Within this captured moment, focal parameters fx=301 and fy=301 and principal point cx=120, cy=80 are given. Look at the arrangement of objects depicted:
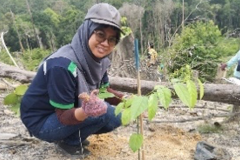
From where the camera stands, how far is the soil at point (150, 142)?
2.12 meters

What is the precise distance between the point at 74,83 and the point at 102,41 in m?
0.29

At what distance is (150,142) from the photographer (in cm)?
233

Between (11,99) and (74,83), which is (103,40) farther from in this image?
(11,99)

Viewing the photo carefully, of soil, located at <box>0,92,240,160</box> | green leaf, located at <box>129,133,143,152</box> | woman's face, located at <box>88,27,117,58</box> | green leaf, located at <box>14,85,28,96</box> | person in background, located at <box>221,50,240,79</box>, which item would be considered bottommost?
soil, located at <box>0,92,240,160</box>

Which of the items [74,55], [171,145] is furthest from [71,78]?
[171,145]

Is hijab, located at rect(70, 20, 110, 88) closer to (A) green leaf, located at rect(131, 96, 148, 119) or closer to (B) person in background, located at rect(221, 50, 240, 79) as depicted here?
(A) green leaf, located at rect(131, 96, 148, 119)

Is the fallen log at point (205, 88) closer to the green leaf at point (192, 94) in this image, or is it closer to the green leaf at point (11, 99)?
the green leaf at point (192, 94)

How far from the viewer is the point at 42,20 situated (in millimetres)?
32250

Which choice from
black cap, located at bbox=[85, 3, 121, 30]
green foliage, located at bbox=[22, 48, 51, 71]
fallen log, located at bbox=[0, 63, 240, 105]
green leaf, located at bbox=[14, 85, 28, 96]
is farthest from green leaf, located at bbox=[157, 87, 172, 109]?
green foliage, located at bbox=[22, 48, 51, 71]

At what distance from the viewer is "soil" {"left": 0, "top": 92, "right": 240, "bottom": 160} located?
83.6 inches

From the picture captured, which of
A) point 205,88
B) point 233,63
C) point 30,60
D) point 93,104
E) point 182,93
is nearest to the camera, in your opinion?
point 182,93

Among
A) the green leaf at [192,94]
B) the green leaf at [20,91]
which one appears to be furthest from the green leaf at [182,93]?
the green leaf at [20,91]

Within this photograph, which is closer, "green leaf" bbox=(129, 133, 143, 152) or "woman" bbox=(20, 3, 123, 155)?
"green leaf" bbox=(129, 133, 143, 152)

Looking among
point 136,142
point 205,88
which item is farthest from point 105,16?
point 205,88
